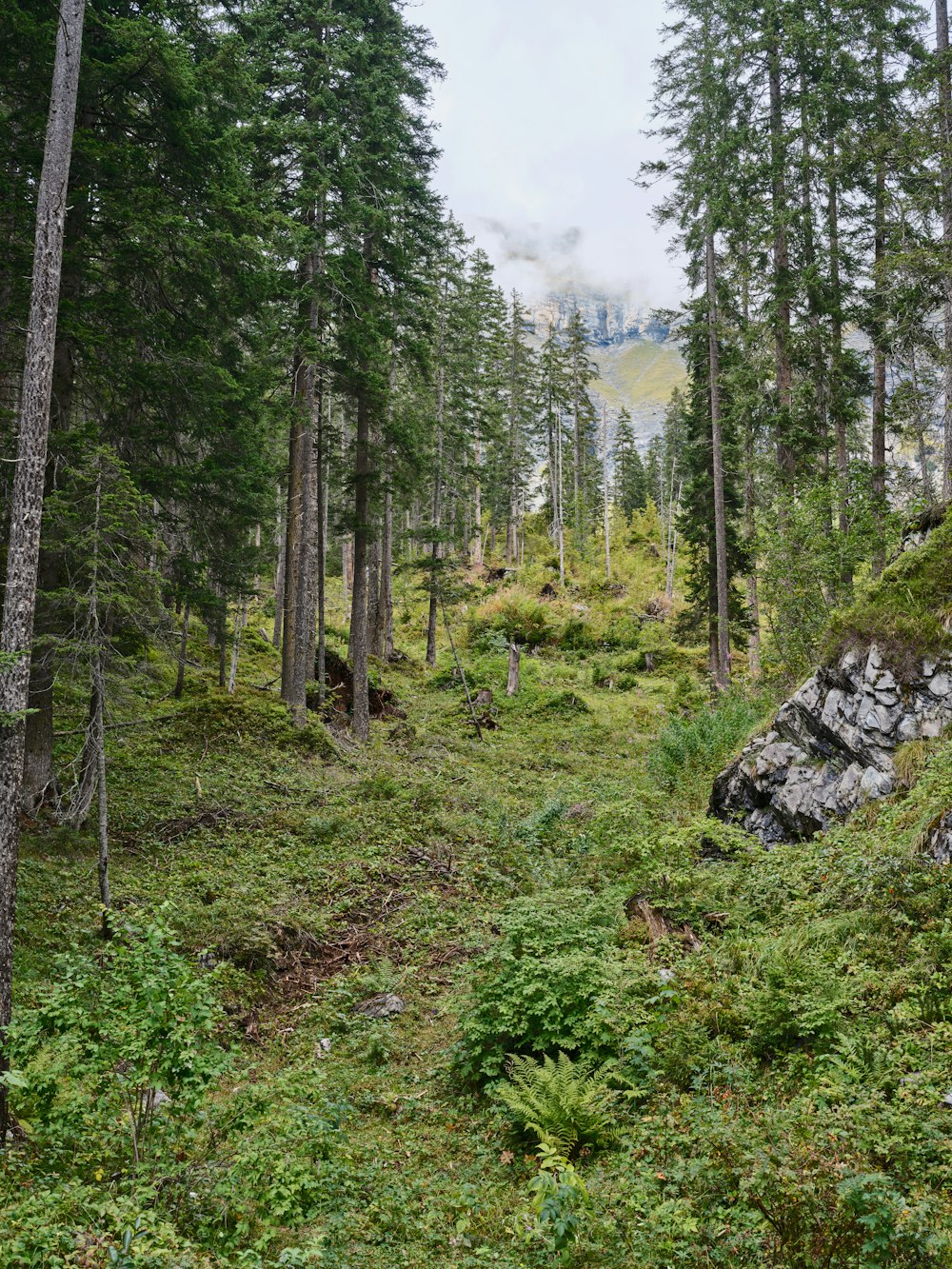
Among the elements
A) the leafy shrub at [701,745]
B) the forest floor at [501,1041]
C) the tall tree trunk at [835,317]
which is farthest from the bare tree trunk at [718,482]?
the forest floor at [501,1041]

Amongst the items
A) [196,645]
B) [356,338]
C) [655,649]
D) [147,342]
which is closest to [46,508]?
[147,342]

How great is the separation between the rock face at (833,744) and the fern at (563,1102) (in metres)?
4.54

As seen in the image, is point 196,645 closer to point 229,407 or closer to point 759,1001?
point 229,407

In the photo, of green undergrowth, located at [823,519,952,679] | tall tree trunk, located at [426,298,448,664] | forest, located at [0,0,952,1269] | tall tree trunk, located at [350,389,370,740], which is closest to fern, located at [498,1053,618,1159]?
forest, located at [0,0,952,1269]

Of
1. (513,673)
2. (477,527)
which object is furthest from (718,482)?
(477,527)

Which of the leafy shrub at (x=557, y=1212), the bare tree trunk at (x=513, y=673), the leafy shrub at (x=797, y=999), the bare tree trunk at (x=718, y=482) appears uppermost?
the bare tree trunk at (x=718, y=482)

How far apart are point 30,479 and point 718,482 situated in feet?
63.8

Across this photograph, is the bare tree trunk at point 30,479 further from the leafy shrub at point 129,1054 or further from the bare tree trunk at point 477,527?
the bare tree trunk at point 477,527

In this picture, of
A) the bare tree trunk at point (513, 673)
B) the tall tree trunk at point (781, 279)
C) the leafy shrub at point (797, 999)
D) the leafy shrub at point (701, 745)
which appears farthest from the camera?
the bare tree trunk at point (513, 673)

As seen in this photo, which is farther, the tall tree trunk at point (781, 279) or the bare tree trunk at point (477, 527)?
the bare tree trunk at point (477, 527)

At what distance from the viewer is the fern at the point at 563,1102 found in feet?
16.2

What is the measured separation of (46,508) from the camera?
821cm

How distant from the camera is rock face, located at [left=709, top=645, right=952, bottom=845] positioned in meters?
7.97

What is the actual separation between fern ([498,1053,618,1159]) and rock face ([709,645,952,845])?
14.9 ft
